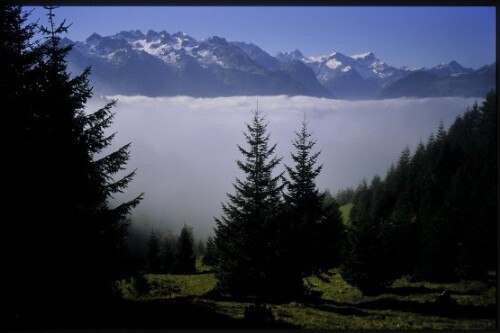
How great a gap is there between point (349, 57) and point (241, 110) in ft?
16.8

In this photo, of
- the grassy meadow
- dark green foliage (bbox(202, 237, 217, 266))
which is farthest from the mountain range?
the grassy meadow

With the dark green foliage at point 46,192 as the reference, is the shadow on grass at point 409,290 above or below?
below

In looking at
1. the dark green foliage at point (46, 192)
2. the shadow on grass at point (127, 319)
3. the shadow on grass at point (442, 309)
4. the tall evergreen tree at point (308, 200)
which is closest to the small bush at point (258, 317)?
the shadow on grass at point (127, 319)

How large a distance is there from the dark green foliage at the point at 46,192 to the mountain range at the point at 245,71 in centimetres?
272

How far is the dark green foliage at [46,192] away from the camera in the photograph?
30.0ft

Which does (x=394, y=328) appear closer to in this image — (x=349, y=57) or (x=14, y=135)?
(x=349, y=57)

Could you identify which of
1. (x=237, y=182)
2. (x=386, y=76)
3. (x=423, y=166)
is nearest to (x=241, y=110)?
(x=237, y=182)

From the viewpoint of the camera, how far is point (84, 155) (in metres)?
10.3

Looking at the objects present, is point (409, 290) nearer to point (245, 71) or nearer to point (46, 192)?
point (245, 71)

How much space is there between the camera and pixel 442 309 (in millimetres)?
13750

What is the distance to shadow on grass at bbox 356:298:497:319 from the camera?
1137 cm

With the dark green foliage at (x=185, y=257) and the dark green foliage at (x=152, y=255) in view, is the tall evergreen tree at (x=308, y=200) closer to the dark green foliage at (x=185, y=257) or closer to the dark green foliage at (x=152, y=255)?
the dark green foliage at (x=185, y=257)

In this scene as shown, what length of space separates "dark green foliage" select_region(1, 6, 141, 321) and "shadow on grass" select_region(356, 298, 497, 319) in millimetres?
11764

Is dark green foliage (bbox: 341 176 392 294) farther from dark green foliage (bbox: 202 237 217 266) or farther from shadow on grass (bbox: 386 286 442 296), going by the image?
dark green foliage (bbox: 202 237 217 266)
